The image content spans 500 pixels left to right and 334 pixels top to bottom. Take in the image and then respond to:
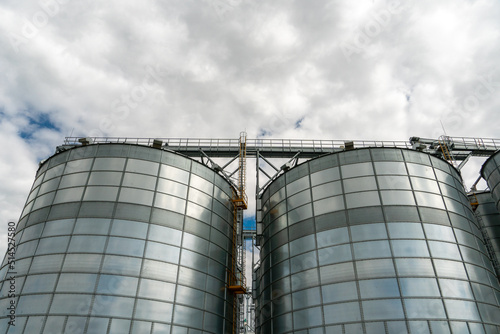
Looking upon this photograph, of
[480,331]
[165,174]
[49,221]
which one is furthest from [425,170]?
[49,221]

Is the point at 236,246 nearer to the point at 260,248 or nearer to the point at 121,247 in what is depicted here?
the point at 260,248

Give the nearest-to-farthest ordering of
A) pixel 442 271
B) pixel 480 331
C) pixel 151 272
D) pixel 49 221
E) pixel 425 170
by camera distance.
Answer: pixel 480 331 → pixel 442 271 → pixel 151 272 → pixel 49 221 → pixel 425 170

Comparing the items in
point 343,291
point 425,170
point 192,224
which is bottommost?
point 343,291

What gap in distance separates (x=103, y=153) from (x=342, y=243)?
17919 millimetres

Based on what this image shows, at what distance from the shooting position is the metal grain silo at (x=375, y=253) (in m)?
18.4

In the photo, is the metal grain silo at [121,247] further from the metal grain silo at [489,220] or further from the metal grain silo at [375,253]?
the metal grain silo at [489,220]

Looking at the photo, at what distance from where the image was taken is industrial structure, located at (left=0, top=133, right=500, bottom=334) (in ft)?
61.5

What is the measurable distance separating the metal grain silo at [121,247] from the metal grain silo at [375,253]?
4.84m

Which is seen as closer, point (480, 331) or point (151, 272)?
point (480, 331)

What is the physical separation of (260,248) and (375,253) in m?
10.2

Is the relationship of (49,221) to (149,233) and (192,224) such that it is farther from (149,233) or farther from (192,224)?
(192,224)

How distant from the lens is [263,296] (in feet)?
80.7
